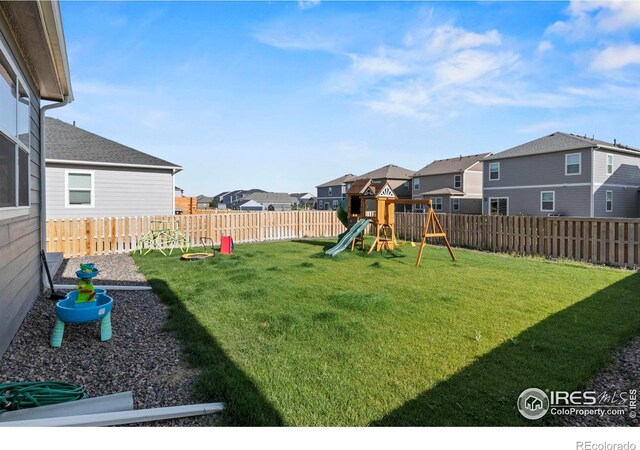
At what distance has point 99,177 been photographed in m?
14.6

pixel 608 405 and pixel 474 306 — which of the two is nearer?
pixel 608 405

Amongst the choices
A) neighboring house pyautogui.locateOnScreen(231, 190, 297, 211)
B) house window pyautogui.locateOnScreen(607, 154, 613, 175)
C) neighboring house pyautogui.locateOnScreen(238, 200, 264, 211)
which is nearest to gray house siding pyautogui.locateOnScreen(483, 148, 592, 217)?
house window pyautogui.locateOnScreen(607, 154, 613, 175)

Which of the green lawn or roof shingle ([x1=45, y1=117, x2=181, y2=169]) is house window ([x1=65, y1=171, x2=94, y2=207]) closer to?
roof shingle ([x1=45, y1=117, x2=181, y2=169])

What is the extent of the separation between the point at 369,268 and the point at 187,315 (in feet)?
16.8

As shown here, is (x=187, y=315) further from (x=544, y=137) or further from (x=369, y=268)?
(x=544, y=137)

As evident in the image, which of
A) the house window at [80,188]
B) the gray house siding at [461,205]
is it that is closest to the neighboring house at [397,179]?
the gray house siding at [461,205]

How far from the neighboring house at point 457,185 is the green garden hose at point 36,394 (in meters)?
36.4

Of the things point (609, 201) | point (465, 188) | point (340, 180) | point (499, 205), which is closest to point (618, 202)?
point (609, 201)

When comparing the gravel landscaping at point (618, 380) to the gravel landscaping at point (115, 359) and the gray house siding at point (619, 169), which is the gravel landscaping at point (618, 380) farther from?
the gray house siding at point (619, 169)

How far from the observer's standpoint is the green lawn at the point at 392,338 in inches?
111

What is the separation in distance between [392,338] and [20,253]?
466cm

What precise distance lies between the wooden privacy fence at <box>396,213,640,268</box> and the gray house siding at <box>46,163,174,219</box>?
12.1 m

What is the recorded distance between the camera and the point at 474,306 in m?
5.63

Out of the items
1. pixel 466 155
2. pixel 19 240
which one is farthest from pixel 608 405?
pixel 466 155
